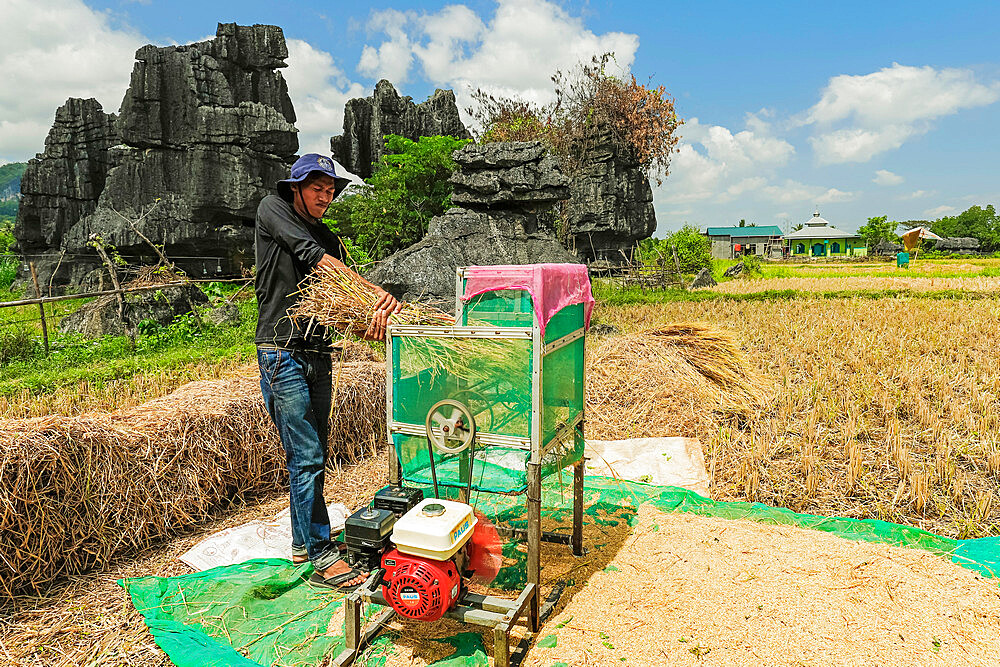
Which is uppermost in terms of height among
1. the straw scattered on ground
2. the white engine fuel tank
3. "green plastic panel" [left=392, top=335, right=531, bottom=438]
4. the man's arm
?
the man's arm

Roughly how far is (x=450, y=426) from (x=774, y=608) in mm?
1625

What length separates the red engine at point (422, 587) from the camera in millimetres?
2342

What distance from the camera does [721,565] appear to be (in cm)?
303

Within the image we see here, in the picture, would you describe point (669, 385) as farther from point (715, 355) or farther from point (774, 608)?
point (774, 608)

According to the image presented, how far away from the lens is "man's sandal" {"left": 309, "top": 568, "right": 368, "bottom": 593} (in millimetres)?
3018

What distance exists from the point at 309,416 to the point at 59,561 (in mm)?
1546

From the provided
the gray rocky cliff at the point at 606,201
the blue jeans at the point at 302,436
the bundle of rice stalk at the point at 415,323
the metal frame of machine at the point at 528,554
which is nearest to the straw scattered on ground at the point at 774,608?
the metal frame of machine at the point at 528,554

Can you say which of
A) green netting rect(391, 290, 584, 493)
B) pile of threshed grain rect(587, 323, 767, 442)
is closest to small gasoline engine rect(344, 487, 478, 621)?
green netting rect(391, 290, 584, 493)

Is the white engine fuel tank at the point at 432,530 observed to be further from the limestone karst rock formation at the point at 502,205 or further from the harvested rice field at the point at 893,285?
the harvested rice field at the point at 893,285

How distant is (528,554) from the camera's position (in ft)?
8.55

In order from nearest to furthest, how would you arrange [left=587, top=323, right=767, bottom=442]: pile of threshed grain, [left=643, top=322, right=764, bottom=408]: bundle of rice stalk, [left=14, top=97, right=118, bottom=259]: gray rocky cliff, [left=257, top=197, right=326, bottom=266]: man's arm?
[left=257, top=197, right=326, bottom=266]: man's arm, [left=587, top=323, right=767, bottom=442]: pile of threshed grain, [left=643, top=322, right=764, bottom=408]: bundle of rice stalk, [left=14, top=97, right=118, bottom=259]: gray rocky cliff

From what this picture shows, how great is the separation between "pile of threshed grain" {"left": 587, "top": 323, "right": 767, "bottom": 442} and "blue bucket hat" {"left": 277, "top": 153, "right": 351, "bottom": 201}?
10.8ft

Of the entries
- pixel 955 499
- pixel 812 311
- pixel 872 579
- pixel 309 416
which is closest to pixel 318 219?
pixel 309 416

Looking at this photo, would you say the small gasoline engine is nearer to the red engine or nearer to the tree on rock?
Answer: the red engine
